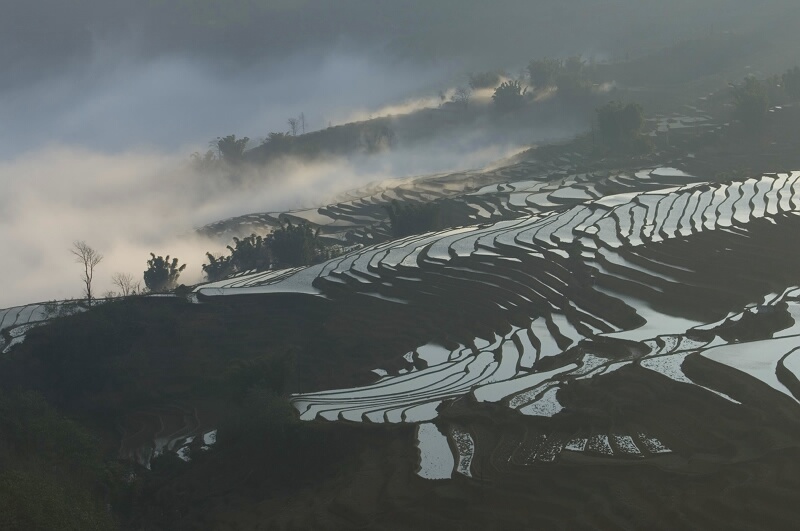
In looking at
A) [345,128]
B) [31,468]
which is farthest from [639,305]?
[345,128]

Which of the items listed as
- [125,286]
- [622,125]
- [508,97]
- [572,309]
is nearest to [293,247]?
[125,286]

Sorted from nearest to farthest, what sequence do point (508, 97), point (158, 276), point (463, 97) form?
point (158, 276), point (508, 97), point (463, 97)

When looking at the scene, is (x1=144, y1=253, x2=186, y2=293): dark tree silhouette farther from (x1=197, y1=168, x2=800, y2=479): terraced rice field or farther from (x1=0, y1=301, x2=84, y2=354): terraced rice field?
(x1=0, y1=301, x2=84, y2=354): terraced rice field

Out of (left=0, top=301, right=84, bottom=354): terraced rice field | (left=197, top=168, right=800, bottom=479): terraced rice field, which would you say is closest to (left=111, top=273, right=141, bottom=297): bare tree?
(left=0, top=301, right=84, bottom=354): terraced rice field

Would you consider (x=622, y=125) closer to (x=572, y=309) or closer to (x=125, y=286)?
(x=125, y=286)

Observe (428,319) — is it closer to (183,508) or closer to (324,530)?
(183,508)

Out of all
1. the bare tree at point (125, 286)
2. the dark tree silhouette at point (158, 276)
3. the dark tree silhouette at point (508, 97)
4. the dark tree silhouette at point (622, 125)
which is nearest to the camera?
the bare tree at point (125, 286)

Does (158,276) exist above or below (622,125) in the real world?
below

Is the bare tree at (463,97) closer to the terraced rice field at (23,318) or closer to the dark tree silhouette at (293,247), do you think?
the dark tree silhouette at (293,247)

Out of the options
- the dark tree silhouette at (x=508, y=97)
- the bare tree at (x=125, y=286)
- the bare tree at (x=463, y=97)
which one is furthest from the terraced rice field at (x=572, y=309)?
the bare tree at (x=463, y=97)

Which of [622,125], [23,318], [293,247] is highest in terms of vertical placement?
[622,125]
